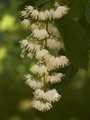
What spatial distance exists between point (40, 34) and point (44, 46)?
7 cm

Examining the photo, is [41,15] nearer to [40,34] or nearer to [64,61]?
[40,34]

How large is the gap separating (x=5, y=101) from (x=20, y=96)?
213mm

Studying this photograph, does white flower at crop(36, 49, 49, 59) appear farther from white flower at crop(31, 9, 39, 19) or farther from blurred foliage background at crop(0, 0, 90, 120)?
blurred foliage background at crop(0, 0, 90, 120)

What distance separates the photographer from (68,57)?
148cm

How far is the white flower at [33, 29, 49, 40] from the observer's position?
143 centimetres

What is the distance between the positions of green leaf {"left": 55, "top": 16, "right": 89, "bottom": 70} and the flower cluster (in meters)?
0.03

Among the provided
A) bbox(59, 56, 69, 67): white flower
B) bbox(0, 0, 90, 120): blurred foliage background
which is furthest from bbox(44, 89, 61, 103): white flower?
bbox(0, 0, 90, 120): blurred foliage background

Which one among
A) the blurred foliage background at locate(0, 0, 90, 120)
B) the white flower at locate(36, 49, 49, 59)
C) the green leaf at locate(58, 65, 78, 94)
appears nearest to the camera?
the white flower at locate(36, 49, 49, 59)

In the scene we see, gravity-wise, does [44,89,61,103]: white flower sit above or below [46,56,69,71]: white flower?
below

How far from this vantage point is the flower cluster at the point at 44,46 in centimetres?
145

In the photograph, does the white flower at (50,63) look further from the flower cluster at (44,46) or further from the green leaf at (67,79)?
the green leaf at (67,79)

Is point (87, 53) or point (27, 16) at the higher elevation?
point (27, 16)

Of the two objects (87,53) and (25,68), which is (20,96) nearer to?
(25,68)

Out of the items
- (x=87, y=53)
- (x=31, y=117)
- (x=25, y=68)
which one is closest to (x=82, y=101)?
(x=31, y=117)
